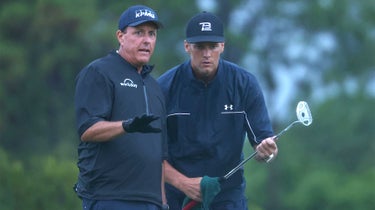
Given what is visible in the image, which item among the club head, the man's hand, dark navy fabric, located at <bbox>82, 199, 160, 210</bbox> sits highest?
the club head

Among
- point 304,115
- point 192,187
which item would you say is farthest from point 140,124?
point 304,115

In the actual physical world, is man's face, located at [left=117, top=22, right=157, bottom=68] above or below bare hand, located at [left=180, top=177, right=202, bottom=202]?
above

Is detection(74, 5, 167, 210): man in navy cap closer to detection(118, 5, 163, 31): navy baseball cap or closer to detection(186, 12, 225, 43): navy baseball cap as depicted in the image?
detection(118, 5, 163, 31): navy baseball cap

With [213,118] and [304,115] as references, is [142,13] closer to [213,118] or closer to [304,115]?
[213,118]

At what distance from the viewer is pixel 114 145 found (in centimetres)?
970

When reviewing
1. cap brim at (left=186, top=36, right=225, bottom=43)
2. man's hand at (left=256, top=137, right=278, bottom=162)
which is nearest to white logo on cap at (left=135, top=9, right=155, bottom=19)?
cap brim at (left=186, top=36, right=225, bottom=43)

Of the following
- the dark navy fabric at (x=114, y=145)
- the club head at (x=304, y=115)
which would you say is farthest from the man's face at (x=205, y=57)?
the dark navy fabric at (x=114, y=145)

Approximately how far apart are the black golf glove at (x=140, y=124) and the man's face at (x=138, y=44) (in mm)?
726

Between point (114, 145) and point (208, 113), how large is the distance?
1419 millimetres

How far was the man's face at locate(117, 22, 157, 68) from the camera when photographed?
998 centimetres

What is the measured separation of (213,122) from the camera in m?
10.9

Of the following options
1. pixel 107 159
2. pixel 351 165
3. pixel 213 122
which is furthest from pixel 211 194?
pixel 351 165

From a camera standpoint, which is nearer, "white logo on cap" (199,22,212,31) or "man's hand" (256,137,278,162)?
"man's hand" (256,137,278,162)

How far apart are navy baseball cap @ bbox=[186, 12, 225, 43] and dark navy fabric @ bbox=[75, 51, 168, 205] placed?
109 cm
